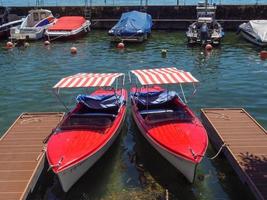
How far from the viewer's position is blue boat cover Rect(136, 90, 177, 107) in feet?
57.7

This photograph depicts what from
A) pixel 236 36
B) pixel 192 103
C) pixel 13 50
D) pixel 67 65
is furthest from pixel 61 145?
pixel 236 36

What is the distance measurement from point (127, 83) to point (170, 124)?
1134cm

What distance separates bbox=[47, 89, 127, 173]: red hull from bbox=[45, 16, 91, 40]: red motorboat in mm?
26074

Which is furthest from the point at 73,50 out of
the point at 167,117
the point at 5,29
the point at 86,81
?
the point at 167,117

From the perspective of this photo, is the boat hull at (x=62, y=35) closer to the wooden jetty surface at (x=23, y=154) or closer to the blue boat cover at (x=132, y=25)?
the blue boat cover at (x=132, y=25)

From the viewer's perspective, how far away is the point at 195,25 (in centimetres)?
3891

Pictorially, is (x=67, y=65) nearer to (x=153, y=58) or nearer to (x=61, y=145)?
(x=153, y=58)

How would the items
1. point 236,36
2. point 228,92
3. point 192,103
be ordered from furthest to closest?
1. point 236,36
2. point 228,92
3. point 192,103

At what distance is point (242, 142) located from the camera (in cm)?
1559

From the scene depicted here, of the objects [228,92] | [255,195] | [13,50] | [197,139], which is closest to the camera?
[255,195]

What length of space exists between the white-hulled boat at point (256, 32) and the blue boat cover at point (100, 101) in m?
21.7

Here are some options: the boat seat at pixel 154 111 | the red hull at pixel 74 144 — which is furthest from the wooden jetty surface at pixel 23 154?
the boat seat at pixel 154 111

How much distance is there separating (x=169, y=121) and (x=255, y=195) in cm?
469

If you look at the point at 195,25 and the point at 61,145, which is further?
the point at 195,25
